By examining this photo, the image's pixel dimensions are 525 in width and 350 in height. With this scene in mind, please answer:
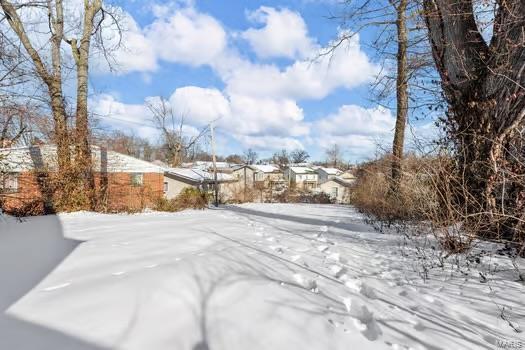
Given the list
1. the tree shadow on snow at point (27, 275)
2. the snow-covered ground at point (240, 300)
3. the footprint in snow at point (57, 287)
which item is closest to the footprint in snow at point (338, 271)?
the snow-covered ground at point (240, 300)

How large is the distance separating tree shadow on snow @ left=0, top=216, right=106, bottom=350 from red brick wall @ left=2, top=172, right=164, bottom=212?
9.28 feet

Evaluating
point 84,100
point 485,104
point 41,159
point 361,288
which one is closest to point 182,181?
point 84,100

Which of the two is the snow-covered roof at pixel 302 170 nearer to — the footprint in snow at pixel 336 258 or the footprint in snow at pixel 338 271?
the footprint in snow at pixel 336 258

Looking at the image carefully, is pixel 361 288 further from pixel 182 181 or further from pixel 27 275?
pixel 182 181

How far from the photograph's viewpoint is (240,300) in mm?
2236

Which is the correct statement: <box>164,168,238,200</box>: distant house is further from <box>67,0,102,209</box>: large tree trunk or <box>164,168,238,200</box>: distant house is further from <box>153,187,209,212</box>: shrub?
<box>67,0,102,209</box>: large tree trunk

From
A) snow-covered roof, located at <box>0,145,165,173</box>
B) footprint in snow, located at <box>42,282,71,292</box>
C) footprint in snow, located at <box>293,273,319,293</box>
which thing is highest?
snow-covered roof, located at <box>0,145,165,173</box>

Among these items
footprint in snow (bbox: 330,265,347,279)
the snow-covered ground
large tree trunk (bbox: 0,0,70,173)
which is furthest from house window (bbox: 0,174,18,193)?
footprint in snow (bbox: 330,265,347,279)

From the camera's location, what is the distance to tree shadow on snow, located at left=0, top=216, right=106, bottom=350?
5.39 ft

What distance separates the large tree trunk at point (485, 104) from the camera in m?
3.62

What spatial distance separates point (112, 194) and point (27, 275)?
909 cm

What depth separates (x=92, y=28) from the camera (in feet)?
34.9

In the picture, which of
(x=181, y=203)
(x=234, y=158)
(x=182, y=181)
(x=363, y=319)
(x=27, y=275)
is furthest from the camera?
(x=234, y=158)

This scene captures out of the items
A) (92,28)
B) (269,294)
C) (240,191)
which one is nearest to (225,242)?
(269,294)
